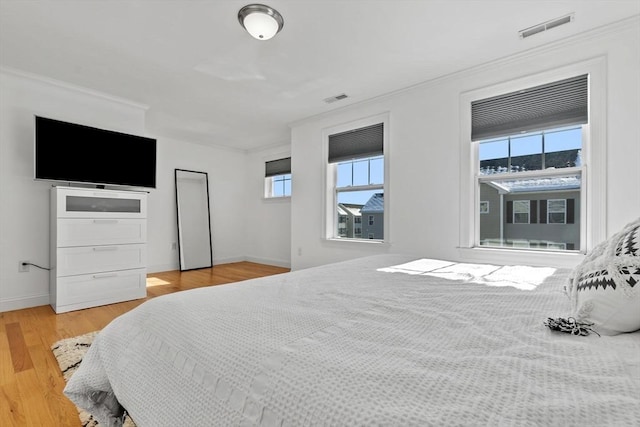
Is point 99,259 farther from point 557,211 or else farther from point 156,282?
point 557,211

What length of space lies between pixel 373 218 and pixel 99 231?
321cm

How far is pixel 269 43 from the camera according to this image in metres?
2.55

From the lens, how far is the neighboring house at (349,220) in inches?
164

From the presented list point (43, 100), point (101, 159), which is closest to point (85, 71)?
point (43, 100)

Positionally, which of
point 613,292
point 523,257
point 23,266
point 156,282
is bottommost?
point 156,282

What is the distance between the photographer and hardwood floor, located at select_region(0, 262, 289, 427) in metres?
1.48

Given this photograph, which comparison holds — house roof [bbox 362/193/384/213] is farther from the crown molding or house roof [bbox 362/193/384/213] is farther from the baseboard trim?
the crown molding

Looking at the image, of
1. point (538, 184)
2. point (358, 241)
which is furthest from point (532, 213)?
point (358, 241)

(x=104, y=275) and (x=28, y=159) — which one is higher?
(x=28, y=159)

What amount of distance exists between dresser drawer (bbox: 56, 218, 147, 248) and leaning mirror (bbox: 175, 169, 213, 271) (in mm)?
1801

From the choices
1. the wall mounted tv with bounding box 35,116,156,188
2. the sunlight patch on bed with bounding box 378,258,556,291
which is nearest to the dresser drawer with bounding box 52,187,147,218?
the wall mounted tv with bounding box 35,116,156,188

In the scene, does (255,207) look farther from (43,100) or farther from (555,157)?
(555,157)

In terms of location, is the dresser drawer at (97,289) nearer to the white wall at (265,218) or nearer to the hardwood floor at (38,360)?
the hardwood floor at (38,360)

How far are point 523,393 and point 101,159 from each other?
4143 millimetres
